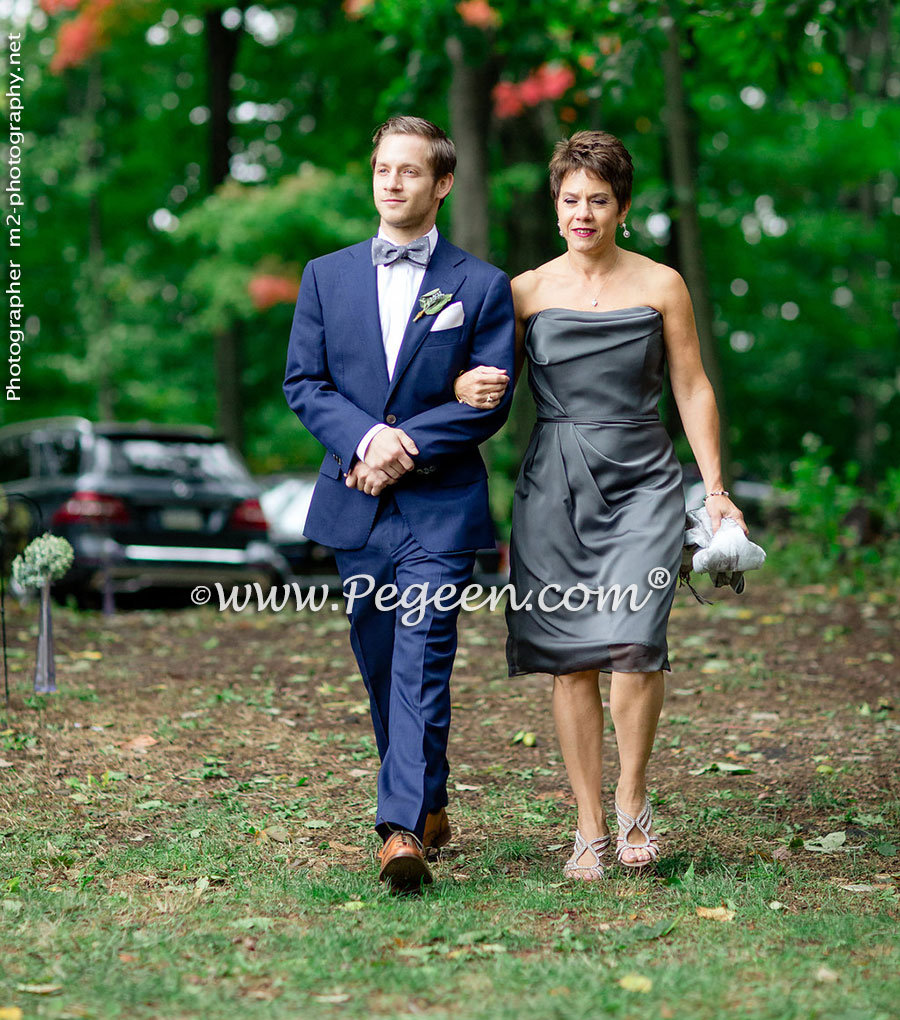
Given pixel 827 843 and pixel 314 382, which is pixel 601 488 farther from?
pixel 827 843

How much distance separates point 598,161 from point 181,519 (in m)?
7.75

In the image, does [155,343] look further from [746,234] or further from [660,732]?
[660,732]

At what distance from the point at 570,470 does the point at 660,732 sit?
2.73 m

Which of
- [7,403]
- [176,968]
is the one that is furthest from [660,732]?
[7,403]

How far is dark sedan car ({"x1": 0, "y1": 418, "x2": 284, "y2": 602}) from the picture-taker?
1113 cm

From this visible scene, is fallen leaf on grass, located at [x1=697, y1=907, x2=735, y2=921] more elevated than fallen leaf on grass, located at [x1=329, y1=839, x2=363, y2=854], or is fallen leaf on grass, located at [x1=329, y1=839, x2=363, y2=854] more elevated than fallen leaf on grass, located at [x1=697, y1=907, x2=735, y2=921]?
fallen leaf on grass, located at [x1=697, y1=907, x2=735, y2=921]

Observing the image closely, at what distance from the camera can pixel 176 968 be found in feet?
11.1

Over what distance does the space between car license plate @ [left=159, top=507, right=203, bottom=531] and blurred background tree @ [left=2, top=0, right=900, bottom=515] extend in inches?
168

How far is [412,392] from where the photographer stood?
423cm

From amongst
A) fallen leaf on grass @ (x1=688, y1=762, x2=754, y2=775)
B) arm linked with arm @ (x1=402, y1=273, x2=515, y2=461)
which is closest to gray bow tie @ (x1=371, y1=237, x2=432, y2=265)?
arm linked with arm @ (x1=402, y1=273, x2=515, y2=461)

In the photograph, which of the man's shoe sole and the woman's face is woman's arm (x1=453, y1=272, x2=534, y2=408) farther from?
the man's shoe sole

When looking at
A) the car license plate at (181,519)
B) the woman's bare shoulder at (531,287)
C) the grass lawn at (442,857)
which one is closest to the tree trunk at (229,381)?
the car license plate at (181,519)

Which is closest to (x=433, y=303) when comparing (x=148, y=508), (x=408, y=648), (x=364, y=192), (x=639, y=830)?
(x=408, y=648)

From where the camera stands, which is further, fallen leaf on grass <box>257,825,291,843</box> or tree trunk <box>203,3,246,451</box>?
tree trunk <box>203,3,246,451</box>
